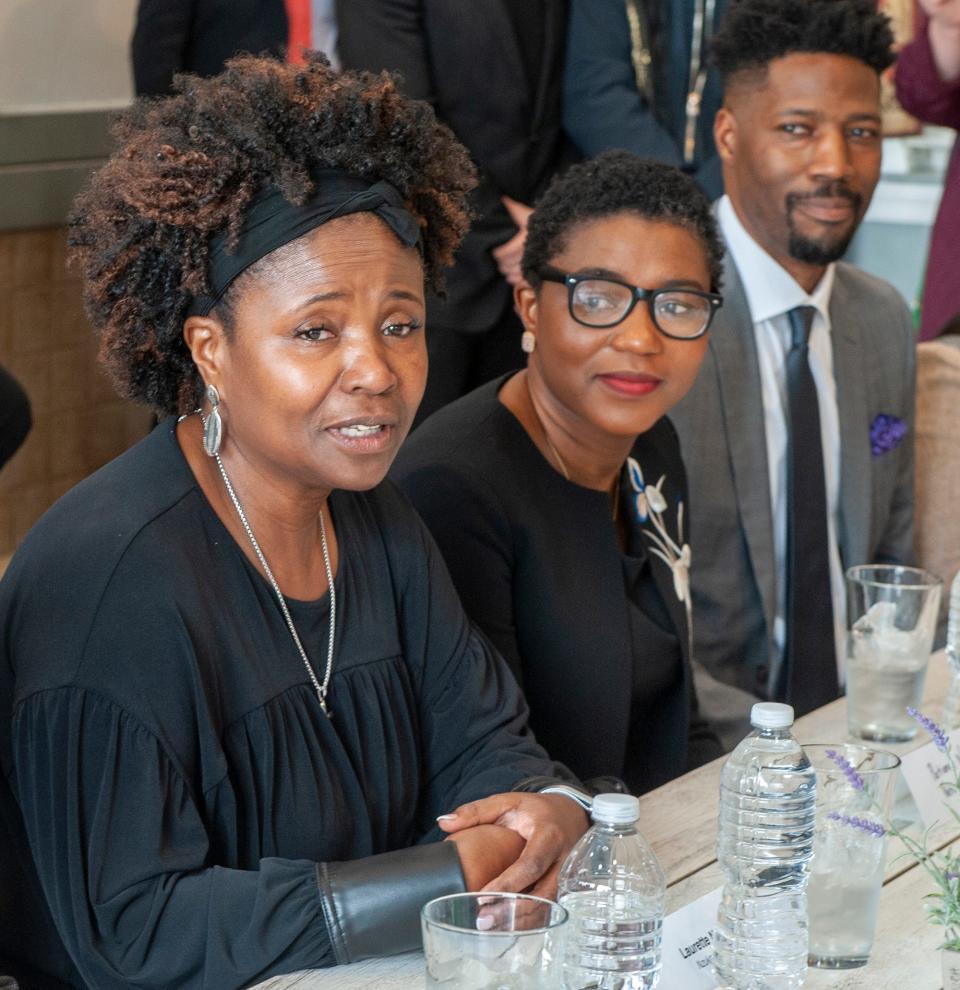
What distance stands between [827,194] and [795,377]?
1.18 ft

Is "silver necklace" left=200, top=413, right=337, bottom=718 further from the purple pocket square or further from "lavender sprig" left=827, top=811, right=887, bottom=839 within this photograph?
the purple pocket square

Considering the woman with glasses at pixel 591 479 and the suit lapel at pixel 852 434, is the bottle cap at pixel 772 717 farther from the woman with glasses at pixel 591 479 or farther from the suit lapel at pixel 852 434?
the suit lapel at pixel 852 434

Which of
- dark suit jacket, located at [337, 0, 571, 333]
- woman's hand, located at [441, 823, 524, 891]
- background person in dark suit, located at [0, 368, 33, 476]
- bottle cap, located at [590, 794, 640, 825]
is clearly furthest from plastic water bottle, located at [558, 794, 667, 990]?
dark suit jacket, located at [337, 0, 571, 333]

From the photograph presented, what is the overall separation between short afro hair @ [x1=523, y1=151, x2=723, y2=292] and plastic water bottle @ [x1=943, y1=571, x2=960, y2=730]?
572mm

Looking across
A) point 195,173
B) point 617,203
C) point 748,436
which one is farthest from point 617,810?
point 748,436

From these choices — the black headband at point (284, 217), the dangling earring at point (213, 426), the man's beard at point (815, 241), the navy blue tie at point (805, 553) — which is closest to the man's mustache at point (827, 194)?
the man's beard at point (815, 241)

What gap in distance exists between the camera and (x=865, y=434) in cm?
283

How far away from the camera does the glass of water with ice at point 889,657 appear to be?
1.96m

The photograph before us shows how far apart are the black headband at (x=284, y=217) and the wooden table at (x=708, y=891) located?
2.20 ft

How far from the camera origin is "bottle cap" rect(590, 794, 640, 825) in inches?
48.1

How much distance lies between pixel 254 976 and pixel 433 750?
0.43 metres

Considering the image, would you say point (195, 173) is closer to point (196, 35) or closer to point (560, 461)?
point (560, 461)

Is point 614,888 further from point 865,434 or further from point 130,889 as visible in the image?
point 865,434

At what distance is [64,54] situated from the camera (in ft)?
12.7
